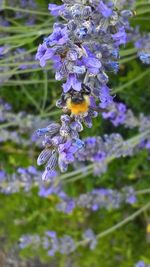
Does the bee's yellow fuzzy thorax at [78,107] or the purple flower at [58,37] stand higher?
the purple flower at [58,37]

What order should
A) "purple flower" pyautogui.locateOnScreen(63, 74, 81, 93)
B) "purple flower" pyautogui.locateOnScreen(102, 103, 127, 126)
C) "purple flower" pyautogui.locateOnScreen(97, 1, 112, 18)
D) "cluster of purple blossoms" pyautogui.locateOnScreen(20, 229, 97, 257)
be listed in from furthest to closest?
"cluster of purple blossoms" pyautogui.locateOnScreen(20, 229, 97, 257)
"purple flower" pyautogui.locateOnScreen(102, 103, 127, 126)
"purple flower" pyautogui.locateOnScreen(97, 1, 112, 18)
"purple flower" pyautogui.locateOnScreen(63, 74, 81, 93)

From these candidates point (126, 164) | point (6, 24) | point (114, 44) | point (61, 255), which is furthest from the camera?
point (61, 255)

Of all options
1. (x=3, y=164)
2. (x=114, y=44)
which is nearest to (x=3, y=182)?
(x=3, y=164)

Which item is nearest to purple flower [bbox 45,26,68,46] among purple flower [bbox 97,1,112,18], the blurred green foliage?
purple flower [bbox 97,1,112,18]

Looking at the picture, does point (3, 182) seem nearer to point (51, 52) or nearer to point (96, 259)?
point (96, 259)

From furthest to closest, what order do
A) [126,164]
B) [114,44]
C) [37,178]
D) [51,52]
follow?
1. [126,164]
2. [37,178]
3. [114,44]
4. [51,52]

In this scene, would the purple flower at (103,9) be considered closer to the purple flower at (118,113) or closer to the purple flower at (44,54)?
the purple flower at (44,54)

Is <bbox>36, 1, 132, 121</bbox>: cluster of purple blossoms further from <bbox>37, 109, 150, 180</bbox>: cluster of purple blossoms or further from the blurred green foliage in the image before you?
the blurred green foliage

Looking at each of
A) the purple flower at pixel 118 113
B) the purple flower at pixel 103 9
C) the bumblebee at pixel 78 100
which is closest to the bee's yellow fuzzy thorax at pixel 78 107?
the bumblebee at pixel 78 100

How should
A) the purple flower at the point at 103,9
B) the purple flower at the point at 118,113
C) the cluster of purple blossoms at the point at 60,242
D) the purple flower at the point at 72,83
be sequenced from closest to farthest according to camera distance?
the purple flower at the point at 72,83 → the purple flower at the point at 103,9 → the purple flower at the point at 118,113 → the cluster of purple blossoms at the point at 60,242
